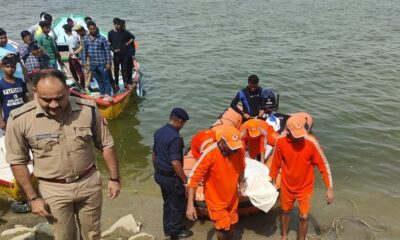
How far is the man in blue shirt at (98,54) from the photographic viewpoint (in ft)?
29.5

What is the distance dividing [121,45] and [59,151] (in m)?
7.03

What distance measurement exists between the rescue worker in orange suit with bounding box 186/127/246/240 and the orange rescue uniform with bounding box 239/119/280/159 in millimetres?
1748

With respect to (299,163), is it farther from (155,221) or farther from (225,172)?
(155,221)

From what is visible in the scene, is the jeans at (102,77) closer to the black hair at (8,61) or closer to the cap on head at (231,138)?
the black hair at (8,61)

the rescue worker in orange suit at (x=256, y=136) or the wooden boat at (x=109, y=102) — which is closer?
the rescue worker in orange suit at (x=256, y=136)

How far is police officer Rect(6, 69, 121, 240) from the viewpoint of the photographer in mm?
3264

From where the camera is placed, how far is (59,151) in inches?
133

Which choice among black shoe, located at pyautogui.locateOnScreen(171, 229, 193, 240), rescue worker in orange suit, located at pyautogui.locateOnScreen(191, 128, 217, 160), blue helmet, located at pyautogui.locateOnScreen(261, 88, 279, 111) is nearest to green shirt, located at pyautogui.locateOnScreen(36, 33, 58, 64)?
rescue worker in orange suit, located at pyautogui.locateOnScreen(191, 128, 217, 160)

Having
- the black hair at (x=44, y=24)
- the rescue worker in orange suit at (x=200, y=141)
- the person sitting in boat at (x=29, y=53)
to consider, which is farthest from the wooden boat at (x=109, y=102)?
the rescue worker in orange suit at (x=200, y=141)

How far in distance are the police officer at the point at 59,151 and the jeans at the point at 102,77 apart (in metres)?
6.12

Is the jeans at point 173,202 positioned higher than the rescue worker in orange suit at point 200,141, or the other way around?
the rescue worker in orange suit at point 200,141

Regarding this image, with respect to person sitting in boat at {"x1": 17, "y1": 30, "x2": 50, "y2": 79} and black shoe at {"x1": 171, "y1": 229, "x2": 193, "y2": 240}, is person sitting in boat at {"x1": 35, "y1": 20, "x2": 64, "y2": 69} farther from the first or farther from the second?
black shoe at {"x1": 171, "y1": 229, "x2": 193, "y2": 240}

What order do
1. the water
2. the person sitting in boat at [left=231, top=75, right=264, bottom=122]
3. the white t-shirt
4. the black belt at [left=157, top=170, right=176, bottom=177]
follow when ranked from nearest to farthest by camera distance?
the black belt at [left=157, top=170, right=176, bottom=177], the person sitting in boat at [left=231, top=75, right=264, bottom=122], the water, the white t-shirt

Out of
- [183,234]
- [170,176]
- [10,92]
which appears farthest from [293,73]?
[10,92]
